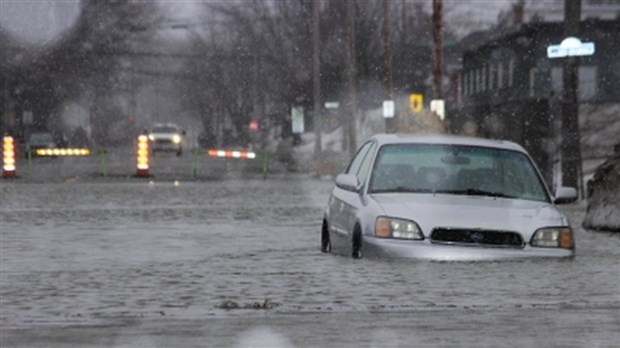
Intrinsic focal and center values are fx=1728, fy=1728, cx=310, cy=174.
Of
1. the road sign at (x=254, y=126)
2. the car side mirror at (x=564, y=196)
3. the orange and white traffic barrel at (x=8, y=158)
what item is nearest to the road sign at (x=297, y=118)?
the road sign at (x=254, y=126)

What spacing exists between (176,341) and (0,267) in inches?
Result: 276

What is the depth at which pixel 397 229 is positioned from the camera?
15.9 meters

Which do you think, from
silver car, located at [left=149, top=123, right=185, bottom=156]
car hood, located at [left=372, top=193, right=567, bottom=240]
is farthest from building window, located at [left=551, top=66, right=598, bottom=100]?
car hood, located at [left=372, top=193, right=567, bottom=240]

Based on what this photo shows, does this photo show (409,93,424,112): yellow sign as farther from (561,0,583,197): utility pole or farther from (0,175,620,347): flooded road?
(0,175,620,347): flooded road

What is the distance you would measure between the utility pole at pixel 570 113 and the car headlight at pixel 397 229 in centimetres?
1672

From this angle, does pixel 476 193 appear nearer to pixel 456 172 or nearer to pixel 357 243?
pixel 456 172

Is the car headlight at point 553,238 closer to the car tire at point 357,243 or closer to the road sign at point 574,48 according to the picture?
the car tire at point 357,243

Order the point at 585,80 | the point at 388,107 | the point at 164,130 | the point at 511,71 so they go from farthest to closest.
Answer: the point at 164,130 < the point at 511,71 < the point at 585,80 < the point at 388,107

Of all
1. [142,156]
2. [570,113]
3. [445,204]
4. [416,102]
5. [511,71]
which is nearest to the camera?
[445,204]

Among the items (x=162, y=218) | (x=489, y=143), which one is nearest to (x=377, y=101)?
(x=162, y=218)

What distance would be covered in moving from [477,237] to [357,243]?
1306mm

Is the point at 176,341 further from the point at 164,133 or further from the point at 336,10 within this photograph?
the point at 164,133

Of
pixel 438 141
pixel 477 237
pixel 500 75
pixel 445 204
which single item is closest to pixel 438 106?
pixel 438 141

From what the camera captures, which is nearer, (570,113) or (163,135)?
(570,113)
